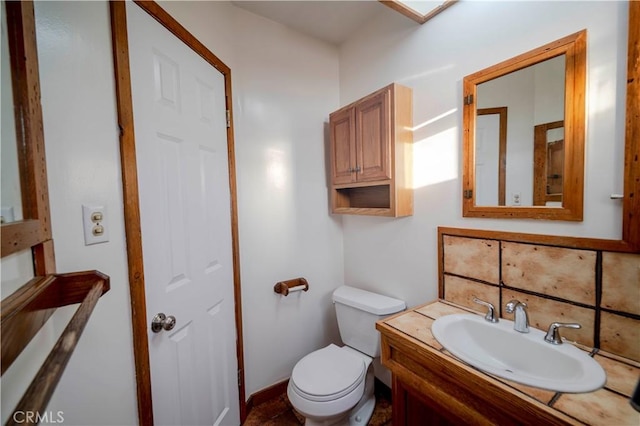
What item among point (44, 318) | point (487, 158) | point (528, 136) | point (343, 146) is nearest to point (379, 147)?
point (343, 146)

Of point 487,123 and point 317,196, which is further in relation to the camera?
point 317,196

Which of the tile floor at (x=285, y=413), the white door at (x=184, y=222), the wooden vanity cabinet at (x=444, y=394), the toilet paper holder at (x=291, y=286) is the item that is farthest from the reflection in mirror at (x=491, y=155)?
the tile floor at (x=285, y=413)

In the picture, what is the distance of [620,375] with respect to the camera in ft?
2.63

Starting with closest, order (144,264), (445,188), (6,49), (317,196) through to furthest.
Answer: (6,49) → (144,264) → (445,188) → (317,196)

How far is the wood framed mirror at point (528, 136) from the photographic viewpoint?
956 mm

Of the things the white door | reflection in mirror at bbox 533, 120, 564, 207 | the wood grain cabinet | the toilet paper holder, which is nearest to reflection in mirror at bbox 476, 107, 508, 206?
reflection in mirror at bbox 533, 120, 564, 207

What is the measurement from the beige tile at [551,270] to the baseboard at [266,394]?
1.56m

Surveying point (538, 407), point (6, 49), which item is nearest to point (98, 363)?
point (6, 49)

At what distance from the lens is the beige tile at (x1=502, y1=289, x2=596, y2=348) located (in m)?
0.94

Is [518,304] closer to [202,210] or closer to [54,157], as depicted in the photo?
[202,210]

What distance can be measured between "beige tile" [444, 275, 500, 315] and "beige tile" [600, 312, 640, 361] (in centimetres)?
33

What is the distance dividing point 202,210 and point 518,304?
1426 millimetres

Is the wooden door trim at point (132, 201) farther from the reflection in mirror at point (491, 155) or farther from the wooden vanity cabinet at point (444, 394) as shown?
the reflection in mirror at point (491, 155)

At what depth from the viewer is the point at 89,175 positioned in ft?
2.54
